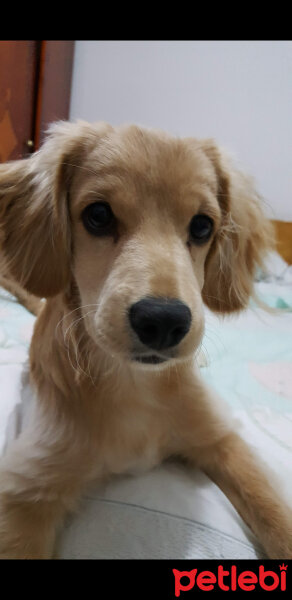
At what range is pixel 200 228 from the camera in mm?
872

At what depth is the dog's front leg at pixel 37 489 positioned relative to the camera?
75 centimetres

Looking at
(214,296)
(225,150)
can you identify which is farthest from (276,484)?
(225,150)

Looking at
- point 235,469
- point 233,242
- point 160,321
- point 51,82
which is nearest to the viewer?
point 160,321

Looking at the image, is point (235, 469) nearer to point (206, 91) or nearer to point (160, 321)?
point (160, 321)

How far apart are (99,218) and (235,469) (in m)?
0.57

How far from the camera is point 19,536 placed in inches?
30.0

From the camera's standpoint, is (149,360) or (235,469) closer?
(149,360)

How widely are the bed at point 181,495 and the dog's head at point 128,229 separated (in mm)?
278

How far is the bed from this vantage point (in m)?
0.71

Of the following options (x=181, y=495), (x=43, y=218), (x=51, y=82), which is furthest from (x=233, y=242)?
(x=51, y=82)

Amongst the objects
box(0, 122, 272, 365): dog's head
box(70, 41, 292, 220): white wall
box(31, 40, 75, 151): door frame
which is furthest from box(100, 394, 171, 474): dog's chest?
box(70, 41, 292, 220): white wall

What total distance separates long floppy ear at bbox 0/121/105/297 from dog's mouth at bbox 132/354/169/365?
0.95 feet

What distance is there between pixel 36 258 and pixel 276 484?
2.19ft
